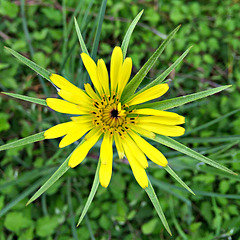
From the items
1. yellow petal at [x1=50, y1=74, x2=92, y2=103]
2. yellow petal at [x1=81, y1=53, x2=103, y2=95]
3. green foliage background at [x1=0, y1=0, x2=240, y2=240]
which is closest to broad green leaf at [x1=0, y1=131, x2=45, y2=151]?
yellow petal at [x1=50, y1=74, x2=92, y2=103]

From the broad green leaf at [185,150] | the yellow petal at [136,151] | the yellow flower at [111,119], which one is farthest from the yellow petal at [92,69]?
the broad green leaf at [185,150]

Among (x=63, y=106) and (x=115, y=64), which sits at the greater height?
(x=115, y=64)

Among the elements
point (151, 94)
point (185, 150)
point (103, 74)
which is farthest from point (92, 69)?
point (185, 150)

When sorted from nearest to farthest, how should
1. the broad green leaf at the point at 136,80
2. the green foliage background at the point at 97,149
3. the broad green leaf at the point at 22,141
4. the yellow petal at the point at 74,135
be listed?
the broad green leaf at the point at 22,141 < the broad green leaf at the point at 136,80 < the yellow petal at the point at 74,135 < the green foliage background at the point at 97,149

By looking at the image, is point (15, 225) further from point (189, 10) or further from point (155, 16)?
point (189, 10)

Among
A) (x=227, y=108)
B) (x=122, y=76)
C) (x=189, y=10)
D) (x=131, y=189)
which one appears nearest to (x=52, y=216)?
(x=131, y=189)

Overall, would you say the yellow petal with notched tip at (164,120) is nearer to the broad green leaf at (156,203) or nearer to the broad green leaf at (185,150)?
the broad green leaf at (185,150)

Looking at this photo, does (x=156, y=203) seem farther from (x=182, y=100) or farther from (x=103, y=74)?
(x=103, y=74)

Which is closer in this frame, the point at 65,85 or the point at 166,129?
the point at 65,85
